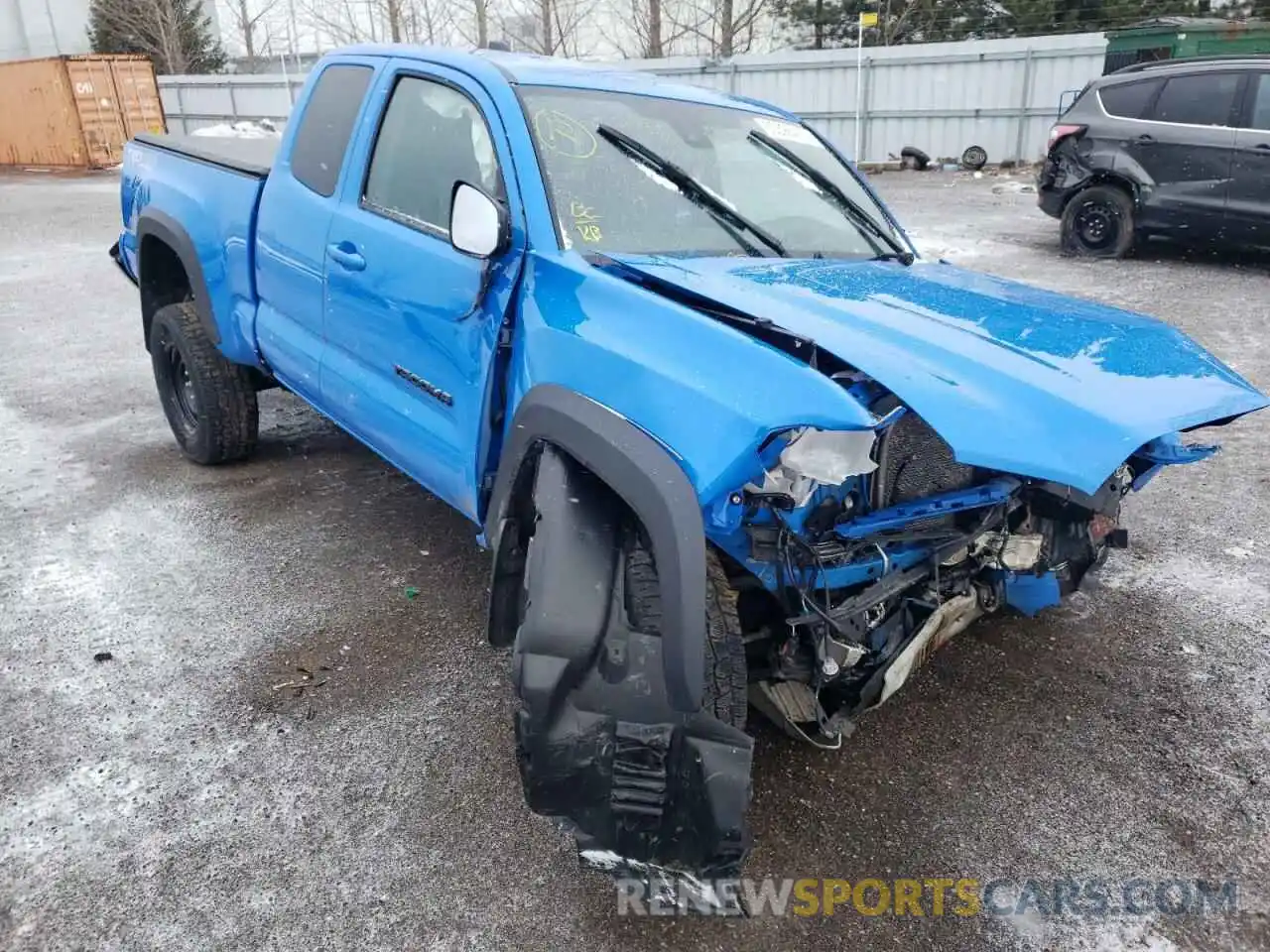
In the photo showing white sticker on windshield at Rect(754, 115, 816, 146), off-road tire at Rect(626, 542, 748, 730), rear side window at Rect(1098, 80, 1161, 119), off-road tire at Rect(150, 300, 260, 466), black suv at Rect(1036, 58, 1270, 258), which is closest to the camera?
off-road tire at Rect(626, 542, 748, 730)

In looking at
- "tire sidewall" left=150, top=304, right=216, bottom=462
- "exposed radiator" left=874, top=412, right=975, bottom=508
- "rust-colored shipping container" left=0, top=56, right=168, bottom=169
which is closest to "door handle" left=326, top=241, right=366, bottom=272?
"tire sidewall" left=150, top=304, right=216, bottom=462

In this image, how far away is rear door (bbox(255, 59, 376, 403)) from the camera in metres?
3.61

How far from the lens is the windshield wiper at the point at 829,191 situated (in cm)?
352

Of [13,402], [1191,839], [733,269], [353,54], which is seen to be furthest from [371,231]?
[13,402]

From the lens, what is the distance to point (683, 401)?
2146 mm

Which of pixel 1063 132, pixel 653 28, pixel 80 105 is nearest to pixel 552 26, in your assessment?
pixel 653 28

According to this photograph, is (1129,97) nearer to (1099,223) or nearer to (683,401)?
(1099,223)

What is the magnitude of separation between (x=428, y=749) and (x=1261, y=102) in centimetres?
917

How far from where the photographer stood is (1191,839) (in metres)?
2.50

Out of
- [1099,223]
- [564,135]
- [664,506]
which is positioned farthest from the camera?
[1099,223]

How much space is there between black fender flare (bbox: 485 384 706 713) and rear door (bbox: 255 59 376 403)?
1718 millimetres

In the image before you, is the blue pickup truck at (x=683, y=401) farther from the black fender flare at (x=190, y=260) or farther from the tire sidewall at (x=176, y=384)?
the tire sidewall at (x=176, y=384)

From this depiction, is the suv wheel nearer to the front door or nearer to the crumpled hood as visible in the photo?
the crumpled hood

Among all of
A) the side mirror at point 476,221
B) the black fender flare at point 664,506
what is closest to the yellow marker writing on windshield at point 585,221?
the side mirror at point 476,221
